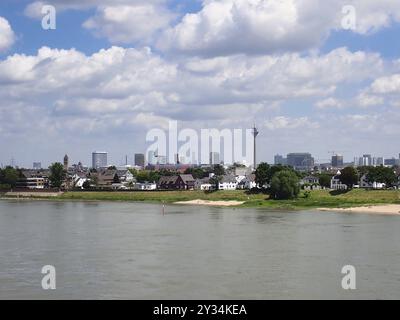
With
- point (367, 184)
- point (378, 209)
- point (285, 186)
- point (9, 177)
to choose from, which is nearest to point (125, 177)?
point (9, 177)

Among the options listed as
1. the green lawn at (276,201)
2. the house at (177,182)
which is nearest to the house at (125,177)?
the house at (177,182)

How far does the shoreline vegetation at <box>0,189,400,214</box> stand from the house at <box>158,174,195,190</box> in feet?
35.5

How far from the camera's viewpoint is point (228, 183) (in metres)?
93.6

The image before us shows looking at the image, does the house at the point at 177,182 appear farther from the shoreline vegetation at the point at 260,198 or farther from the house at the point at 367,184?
the house at the point at 367,184

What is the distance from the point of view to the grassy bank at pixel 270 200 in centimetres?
6059

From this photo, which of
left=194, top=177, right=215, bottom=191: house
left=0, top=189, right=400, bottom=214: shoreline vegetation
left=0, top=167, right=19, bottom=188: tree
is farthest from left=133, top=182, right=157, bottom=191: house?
left=0, top=167, right=19, bottom=188: tree

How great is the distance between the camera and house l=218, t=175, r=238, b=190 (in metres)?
92.2

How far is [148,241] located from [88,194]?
6014 centimetres

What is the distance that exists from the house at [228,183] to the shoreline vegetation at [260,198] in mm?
10369

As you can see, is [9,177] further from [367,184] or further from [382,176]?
[382,176]

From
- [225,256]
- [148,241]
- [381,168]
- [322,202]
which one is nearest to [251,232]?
[148,241]

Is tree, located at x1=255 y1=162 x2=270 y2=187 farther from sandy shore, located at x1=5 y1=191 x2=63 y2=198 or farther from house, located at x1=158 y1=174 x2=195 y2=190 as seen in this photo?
sandy shore, located at x1=5 y1=191 x2=63 y2=198

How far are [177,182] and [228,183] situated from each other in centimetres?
922

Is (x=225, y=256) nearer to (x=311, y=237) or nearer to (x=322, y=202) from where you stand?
(x=311, y=237)
